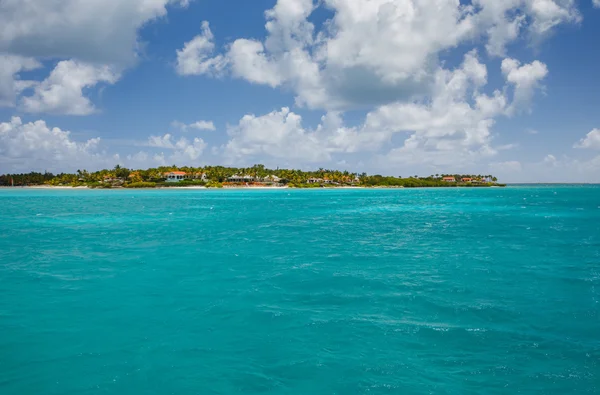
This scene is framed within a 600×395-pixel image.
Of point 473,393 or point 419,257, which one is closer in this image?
point 473,393

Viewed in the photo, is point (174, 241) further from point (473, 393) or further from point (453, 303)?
point (473, 393)

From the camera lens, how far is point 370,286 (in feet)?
59.6

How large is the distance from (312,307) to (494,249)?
20.0m

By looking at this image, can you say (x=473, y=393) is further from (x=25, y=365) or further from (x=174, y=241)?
(x=174, y=241)

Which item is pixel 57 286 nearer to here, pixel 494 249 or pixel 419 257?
pixel 419 257

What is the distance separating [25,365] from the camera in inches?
415

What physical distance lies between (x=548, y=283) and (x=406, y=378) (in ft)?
44.3

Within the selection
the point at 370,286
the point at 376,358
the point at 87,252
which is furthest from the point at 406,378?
the point at 87,252

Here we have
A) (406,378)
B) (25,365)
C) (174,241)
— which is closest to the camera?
(406,378)

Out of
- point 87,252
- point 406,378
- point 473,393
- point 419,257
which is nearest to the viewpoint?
point 473,393

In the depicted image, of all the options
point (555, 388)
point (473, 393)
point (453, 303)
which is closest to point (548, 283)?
point (453, 303)

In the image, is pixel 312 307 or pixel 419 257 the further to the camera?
pixel 419 257

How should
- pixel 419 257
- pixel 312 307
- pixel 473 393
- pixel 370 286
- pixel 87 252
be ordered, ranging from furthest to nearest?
pixel 87 252, pixel 419 257, pixel 370 286, pixel 312 307, pixel 473 393

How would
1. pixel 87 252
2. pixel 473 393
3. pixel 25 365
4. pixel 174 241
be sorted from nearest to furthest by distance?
pixel 473 393 → pixel 25 365 → pixel 87 252 → pixel 174 241
